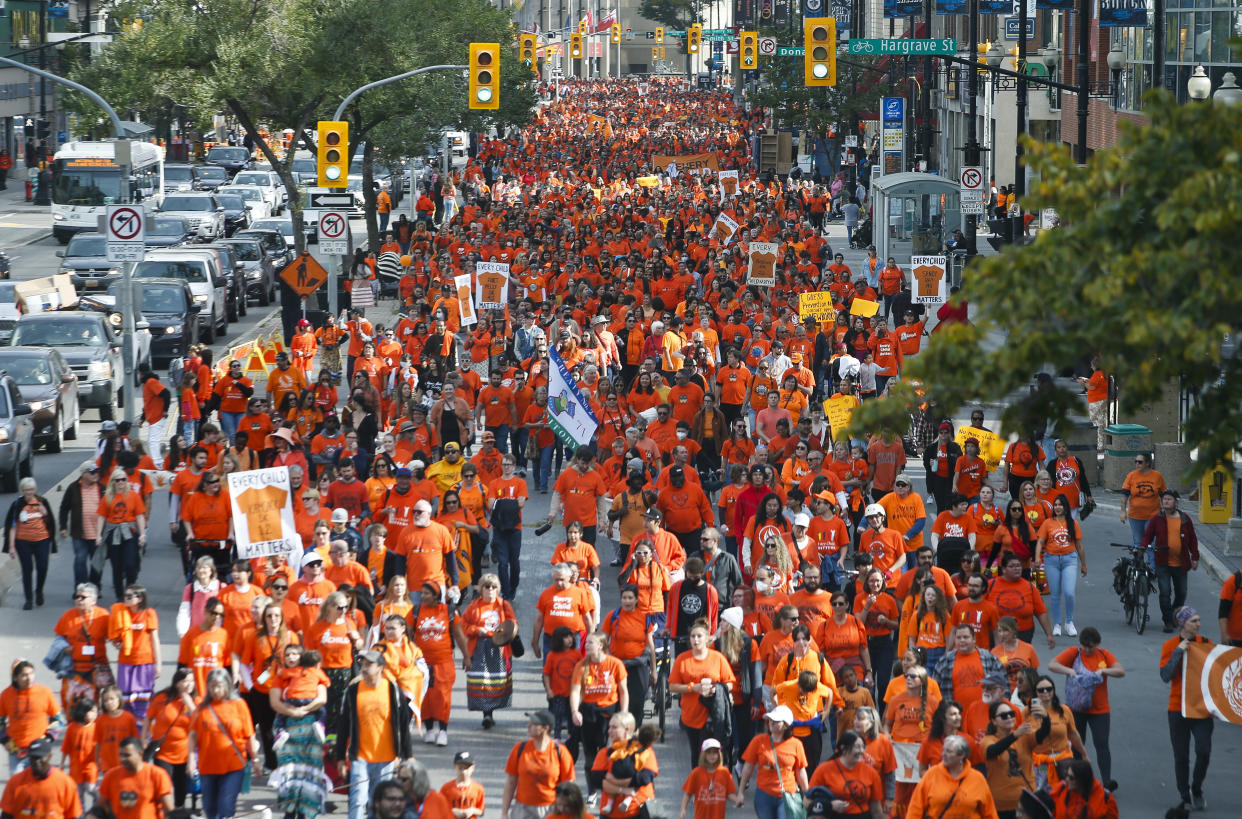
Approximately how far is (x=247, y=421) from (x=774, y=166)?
53.4 metres

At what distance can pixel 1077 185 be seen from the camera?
7.46 meters

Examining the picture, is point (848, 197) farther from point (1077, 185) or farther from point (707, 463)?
point (1077, 185)

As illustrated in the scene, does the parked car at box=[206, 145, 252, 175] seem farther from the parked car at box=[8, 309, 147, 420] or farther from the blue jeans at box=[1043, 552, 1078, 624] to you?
the blue jeans at box=[1043, 552, 1078, 624]

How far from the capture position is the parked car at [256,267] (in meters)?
40.1

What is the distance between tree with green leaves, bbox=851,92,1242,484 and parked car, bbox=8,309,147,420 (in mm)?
20422

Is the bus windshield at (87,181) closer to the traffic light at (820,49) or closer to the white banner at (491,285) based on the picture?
the white banner at (491,285)

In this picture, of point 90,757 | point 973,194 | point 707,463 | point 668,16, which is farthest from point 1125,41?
point 668,16

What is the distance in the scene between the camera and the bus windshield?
49938 mm

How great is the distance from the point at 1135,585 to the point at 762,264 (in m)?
13.3

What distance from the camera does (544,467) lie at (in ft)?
69.2

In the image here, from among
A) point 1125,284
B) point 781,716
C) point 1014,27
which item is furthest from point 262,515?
point 1014,27

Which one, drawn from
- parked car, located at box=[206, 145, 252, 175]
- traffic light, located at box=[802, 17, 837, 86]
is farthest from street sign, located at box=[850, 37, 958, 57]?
parked car, located at box=[206, 145, 252, 175]

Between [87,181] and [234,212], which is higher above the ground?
[87,181]

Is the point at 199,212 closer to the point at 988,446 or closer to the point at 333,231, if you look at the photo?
the point at 333,231
